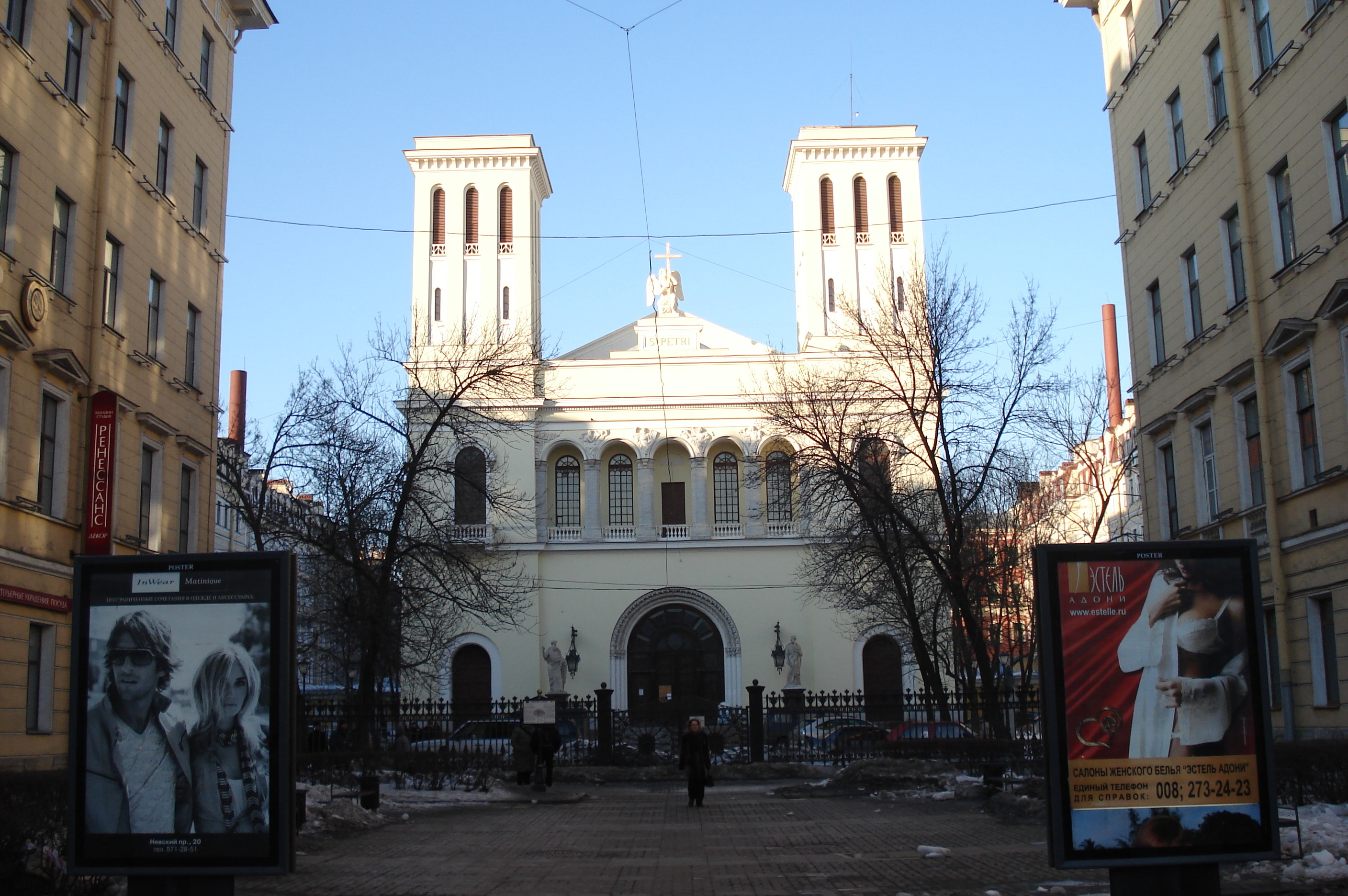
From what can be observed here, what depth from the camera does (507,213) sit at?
5334 cm

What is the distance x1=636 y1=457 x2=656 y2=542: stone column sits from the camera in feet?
165

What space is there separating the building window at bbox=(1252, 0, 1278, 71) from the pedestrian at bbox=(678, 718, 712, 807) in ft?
46.9

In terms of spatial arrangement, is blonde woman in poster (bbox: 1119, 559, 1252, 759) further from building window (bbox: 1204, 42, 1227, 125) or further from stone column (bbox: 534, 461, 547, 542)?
stone column (bbox: 534, 461, 547, 542)

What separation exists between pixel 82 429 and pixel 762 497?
34.4 m

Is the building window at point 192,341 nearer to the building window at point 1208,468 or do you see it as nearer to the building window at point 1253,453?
the building window at point 1208,468

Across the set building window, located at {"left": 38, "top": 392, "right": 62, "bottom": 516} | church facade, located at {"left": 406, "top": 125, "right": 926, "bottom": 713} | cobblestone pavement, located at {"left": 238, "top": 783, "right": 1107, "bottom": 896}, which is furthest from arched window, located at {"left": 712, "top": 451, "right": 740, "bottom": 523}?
building window, located at {"left": 38, "top": 392, "right": 62, "bottom": 516}

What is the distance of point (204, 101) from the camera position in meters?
27.4

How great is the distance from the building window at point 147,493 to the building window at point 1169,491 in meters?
19.6

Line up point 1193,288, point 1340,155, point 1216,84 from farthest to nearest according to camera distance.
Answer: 1. point 1193,288
2. point 1216,84
3. point 1340,155

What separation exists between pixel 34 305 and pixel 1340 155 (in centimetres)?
1903

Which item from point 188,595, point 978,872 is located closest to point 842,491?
point 978,872

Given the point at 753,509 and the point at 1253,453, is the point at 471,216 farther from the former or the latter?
the point at 1253,453

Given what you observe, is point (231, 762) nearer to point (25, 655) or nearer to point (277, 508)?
point (25, 655)

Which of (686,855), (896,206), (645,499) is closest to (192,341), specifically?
(686,855)
